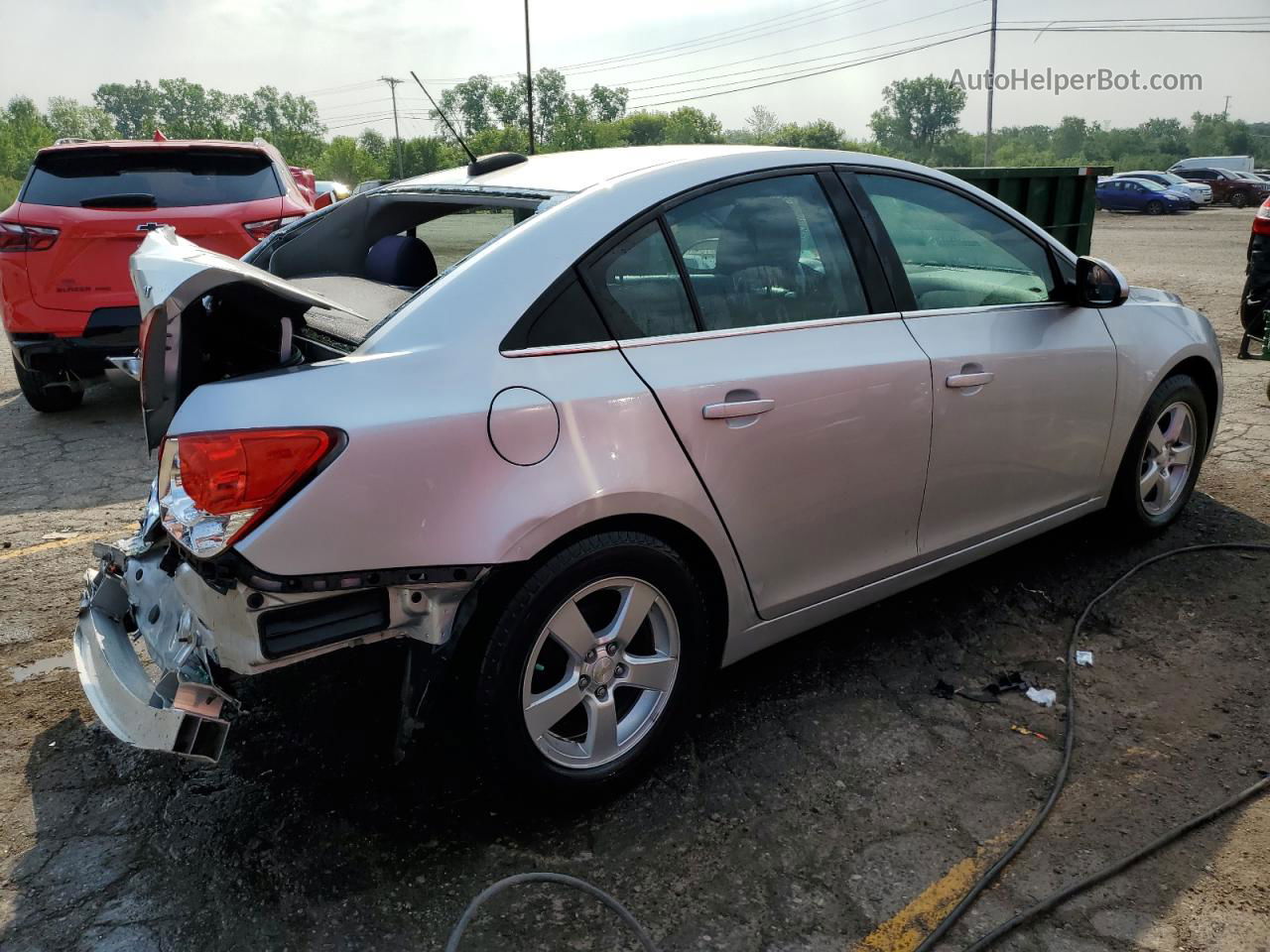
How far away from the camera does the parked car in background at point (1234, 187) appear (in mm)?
39031

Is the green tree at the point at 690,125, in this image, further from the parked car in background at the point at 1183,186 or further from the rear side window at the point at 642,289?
the rear side window at the point at 642,289

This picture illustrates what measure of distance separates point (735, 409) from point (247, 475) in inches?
46.5

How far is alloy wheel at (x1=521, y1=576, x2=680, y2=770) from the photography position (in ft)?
7.93

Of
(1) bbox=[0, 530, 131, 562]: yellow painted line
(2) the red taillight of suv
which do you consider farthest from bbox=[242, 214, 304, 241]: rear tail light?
(2) the red taillight of suv

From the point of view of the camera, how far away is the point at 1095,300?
358 cm

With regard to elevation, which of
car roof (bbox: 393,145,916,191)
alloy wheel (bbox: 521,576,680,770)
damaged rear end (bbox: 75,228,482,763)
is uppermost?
car roof (bbox: 393,145,916,191)

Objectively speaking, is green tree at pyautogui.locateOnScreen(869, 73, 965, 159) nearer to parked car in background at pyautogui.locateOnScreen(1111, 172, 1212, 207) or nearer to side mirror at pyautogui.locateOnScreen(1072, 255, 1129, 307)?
parked car in background at pyautogui.locateOnScreen(1111, 172, 1212, 207)

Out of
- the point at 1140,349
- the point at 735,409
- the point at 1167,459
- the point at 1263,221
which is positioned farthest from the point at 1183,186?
the point at 735,409

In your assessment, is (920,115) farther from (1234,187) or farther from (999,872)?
(999,872)

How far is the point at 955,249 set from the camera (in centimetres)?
346

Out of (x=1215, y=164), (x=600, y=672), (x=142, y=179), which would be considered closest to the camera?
(x=600, y=672)

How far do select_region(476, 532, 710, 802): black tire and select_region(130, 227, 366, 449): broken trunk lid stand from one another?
0.82 m

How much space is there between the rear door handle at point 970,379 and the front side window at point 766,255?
1.18 ft

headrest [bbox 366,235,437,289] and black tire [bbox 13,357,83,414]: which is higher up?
headrest [bbox 366,235,437,289]
